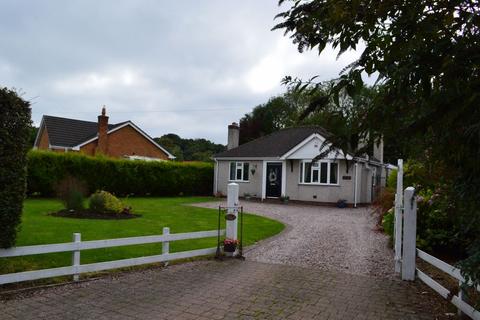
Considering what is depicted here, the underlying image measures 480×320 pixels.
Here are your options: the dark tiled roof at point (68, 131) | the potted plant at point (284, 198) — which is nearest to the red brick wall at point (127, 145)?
the dark tiled roof at point (68, 131)

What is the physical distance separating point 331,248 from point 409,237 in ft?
12.0

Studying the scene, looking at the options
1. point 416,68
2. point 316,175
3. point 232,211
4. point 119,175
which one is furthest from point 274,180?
point 416,68

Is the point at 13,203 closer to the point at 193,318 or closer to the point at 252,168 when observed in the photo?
the point at 193,318

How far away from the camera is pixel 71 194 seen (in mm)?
14727

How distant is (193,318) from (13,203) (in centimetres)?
327

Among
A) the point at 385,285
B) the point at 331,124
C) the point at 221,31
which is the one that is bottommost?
the point at 385,285

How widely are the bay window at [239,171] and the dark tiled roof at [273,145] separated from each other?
58 cm

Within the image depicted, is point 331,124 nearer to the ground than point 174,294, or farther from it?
farther from it

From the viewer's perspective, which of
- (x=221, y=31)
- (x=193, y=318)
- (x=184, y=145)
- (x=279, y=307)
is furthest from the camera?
(x=184, y=145)

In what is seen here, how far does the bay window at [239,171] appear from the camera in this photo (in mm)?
28797

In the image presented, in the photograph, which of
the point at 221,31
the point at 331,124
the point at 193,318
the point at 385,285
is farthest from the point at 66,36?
the point at 331,124

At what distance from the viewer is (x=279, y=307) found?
5945 millimetres

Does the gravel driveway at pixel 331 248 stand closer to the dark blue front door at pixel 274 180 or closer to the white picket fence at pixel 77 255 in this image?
the white picket fence at pixel 77 255

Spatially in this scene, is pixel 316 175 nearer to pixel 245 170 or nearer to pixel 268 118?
pixel 245 170
